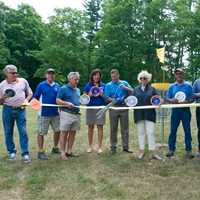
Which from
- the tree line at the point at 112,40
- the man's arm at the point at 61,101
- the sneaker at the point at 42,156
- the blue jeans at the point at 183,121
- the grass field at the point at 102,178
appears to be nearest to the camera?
the grass field at the point at 102,178

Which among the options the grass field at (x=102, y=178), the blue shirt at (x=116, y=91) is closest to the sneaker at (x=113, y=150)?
the grass field at (x=102, y=178)

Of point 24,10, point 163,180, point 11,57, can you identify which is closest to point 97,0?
point 24,10

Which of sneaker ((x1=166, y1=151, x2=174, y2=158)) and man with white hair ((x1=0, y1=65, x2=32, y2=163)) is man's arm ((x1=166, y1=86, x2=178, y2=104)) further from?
man with white hair ((x1=0, y1=65, x2=32, y2=163))

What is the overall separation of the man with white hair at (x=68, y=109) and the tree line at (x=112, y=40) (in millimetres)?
39952

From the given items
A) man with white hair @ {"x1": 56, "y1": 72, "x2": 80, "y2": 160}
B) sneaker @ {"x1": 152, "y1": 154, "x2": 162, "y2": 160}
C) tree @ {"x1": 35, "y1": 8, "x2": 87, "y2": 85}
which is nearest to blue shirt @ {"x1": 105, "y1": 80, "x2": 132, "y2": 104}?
man with white hair @ {"x1": 56, "y1": 72, "x2": 80, "y2": 160}

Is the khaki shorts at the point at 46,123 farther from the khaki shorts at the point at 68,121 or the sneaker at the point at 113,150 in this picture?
the sneaker at the point at 113,150

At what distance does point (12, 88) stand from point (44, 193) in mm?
2439

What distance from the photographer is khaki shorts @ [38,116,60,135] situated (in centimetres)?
898

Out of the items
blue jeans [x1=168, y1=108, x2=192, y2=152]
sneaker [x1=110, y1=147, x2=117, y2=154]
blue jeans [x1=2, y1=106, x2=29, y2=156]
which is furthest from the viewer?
sneaker [x1=110, y1=147, x2=117, y2=154]

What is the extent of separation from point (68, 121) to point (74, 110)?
0.25 metres

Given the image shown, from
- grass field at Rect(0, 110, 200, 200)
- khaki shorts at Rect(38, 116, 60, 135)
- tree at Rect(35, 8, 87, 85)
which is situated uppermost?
tree at Rect(35, 8, 87, 85)

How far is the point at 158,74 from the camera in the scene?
50188mm

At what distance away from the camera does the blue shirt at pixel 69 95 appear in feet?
29.1

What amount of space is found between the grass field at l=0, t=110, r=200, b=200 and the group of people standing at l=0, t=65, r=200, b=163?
30cm
